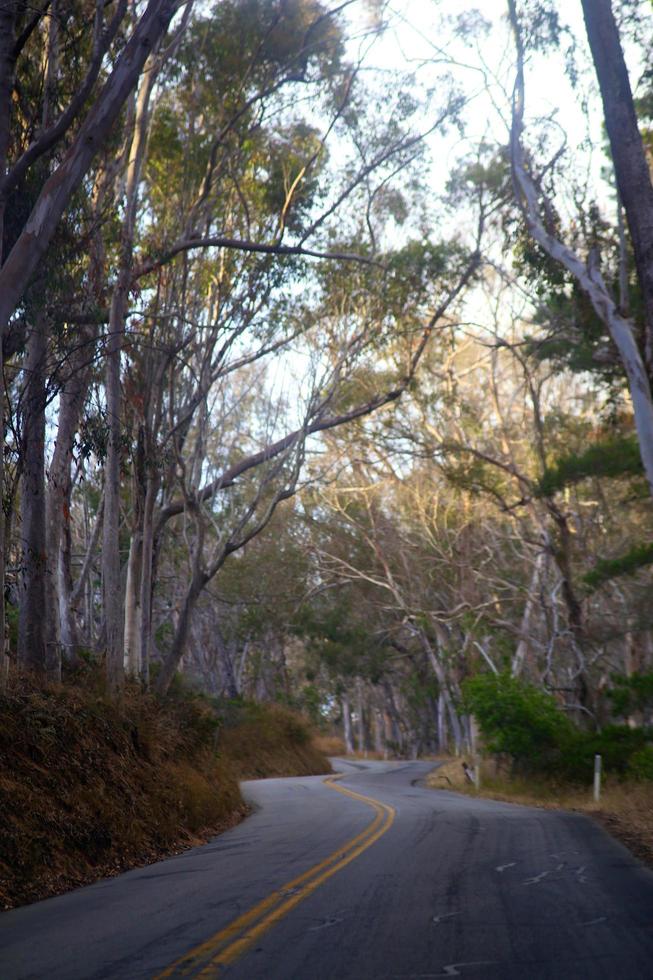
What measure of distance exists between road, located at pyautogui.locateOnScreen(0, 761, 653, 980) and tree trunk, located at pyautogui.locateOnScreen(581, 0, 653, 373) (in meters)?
7.60

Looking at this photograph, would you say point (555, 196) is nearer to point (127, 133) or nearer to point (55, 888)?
point (127, 133)

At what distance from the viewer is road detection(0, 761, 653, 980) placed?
632 cm

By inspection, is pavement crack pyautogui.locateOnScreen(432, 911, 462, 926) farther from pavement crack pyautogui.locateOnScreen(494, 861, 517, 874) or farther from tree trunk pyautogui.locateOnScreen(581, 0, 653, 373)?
tree trunk pyautogui.locateOnScreen(581, 0, 653, 373)

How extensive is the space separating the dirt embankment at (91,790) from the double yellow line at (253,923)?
8.09 ft

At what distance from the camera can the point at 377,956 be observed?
21.4 feet

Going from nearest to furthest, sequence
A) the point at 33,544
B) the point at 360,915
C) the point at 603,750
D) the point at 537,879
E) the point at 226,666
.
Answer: the point at 360,915 → the point at 537,879 → the point at 33,544 → the point at 603,750 → the point at 226,666

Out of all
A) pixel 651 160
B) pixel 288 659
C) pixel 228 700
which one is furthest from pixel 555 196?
pixel 288 659

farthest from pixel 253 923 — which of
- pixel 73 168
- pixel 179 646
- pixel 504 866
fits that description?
pixel 179 646

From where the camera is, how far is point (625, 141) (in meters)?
15.4

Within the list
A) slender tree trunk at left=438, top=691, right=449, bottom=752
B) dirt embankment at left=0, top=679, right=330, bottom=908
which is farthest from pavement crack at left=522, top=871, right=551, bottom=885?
slender tree trunk at left=438, top=691, right=449, bottom=752

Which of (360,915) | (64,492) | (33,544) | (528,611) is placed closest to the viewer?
(360,915)

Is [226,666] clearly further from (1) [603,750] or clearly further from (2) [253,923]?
(2) [253,923]

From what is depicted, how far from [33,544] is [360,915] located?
385 inches

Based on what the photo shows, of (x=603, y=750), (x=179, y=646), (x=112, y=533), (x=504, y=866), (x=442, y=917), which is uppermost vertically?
(x=112, y=533)
